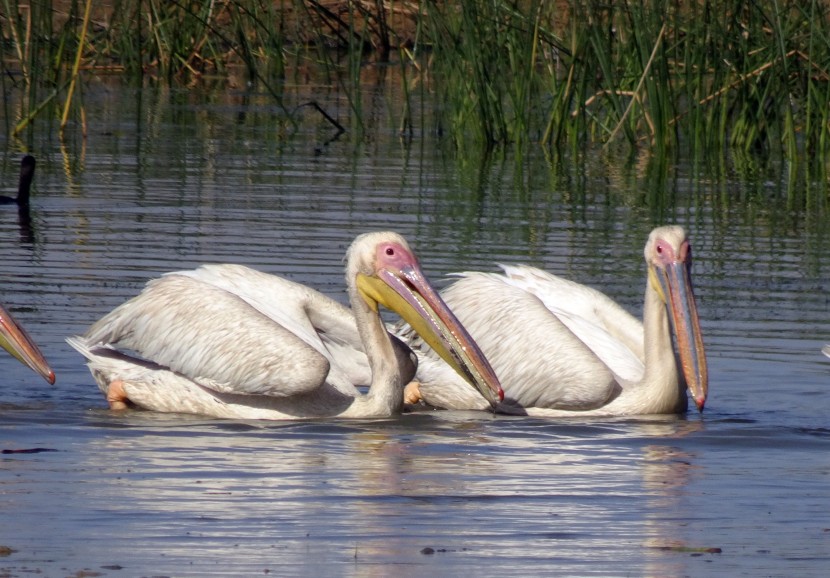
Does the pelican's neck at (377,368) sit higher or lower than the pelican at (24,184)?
lower

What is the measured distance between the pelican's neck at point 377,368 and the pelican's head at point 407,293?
0.04 metres

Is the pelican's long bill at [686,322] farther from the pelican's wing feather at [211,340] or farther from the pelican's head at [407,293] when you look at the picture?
the pelican's wing feather at [211,340]

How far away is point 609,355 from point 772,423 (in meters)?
0.91

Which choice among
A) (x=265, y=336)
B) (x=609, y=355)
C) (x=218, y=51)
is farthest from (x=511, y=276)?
(x=218, y=51)

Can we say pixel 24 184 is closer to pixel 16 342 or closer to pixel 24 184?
pixel 24 184

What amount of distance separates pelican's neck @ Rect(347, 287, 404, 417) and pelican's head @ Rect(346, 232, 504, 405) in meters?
0.04

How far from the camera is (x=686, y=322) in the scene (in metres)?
6.61

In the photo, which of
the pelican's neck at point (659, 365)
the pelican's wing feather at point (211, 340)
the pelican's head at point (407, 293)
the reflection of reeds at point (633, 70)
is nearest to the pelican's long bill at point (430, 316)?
the pelican's head at point (407, 293)

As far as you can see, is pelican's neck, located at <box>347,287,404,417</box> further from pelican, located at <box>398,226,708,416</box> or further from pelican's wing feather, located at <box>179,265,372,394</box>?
pelican, located at <box>398,226,708,416</box>

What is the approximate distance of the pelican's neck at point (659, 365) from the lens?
658cm

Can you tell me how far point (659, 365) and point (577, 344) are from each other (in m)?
0.32

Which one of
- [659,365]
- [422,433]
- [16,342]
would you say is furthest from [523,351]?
[16,342]

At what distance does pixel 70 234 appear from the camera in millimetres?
9508

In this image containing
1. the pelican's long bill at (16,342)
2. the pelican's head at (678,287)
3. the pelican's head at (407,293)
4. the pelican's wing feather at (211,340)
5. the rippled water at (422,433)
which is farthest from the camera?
the pelican's head at (678,287)
